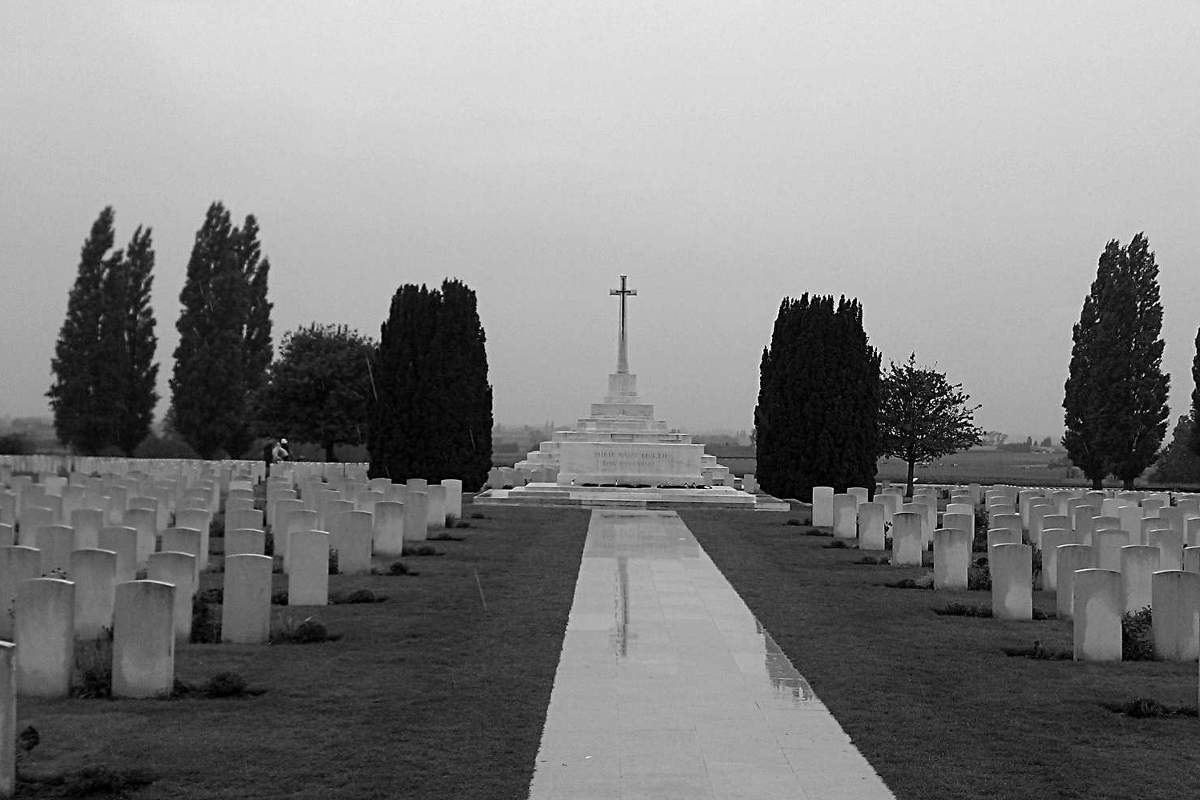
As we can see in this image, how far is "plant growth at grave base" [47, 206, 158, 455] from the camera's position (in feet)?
160

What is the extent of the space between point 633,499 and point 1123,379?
2075 cm

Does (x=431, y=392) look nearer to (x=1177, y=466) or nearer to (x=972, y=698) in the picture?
(x=972, y=698)

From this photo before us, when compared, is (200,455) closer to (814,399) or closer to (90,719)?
(814,399)

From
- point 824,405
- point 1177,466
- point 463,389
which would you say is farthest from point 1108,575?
point 1177,466

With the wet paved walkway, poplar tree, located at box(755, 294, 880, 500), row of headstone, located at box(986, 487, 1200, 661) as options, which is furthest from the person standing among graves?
the wet paved walkway

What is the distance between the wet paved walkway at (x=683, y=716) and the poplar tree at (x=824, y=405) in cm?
1957

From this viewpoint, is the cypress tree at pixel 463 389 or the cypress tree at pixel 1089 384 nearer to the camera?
the cypress tree at pixel 463 389

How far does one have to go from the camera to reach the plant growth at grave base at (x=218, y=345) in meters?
50.5

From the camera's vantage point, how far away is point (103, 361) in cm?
4906

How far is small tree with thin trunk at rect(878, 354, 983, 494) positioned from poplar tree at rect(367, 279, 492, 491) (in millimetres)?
15077

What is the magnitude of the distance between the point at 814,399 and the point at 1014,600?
2062 cm

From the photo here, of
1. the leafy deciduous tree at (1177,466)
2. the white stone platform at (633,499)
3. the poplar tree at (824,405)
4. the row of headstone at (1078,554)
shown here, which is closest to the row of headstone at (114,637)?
the row of headstone at (1078,554)

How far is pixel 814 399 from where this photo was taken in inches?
1293

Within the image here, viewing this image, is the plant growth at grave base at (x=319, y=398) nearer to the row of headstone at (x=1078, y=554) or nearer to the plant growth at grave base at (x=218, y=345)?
the plant growth at grave base at (x=218, y=345)
